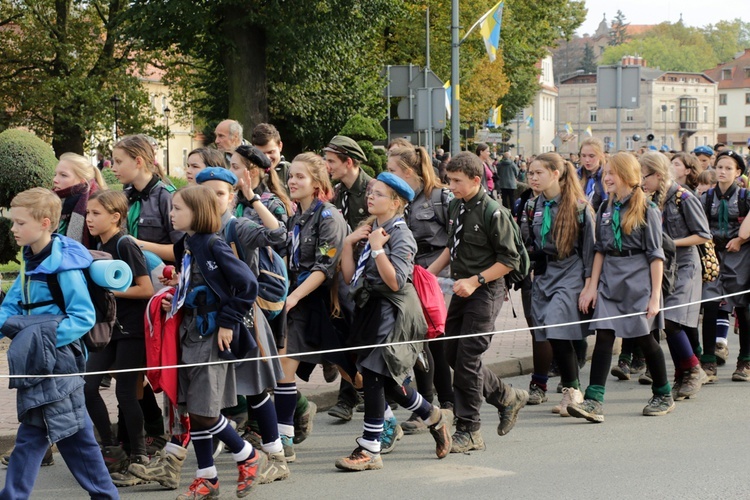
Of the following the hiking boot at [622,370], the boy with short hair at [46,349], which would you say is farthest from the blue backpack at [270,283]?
the hiking boot at [622,370]

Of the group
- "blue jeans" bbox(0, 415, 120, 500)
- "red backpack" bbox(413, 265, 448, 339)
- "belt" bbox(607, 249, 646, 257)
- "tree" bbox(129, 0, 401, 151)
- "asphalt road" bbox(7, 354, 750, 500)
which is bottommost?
"asphalt road" bbox(7, 354, 750, 500)

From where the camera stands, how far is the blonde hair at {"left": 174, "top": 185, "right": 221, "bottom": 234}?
19.0 ft

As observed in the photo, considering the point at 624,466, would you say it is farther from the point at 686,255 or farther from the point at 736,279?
the point at 736,279

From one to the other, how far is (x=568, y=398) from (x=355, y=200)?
201 cm

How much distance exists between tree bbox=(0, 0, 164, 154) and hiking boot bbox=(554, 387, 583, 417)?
33.7m

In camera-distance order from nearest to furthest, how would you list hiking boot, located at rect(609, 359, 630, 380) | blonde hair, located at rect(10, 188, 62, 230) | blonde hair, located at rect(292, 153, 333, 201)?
blonde hair, located at rect(10, 188, 62, 230) < blonde hair, located at rect(292, 153, 333, 201) < hiking boot, located at rect(609, 359, 630, 380)

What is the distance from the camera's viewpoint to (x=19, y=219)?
5.45 metres

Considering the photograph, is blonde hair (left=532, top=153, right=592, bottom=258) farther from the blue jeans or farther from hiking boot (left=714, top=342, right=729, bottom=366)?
the blue jeans

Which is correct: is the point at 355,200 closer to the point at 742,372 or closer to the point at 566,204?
the point at 566,204

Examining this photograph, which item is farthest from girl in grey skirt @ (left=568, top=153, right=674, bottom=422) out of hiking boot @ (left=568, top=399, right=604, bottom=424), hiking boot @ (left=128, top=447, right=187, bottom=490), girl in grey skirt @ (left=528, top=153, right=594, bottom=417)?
hiking boot @ (left=128, top=447, right=187, bottom=490)

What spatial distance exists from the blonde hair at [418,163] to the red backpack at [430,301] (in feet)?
4.58

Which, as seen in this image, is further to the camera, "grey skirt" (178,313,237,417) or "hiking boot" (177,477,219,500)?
"hiking boot" (177,477,219,500)

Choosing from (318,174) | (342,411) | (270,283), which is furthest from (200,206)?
(342,411)

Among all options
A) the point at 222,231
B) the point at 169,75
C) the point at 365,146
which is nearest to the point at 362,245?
the point at 222,231
